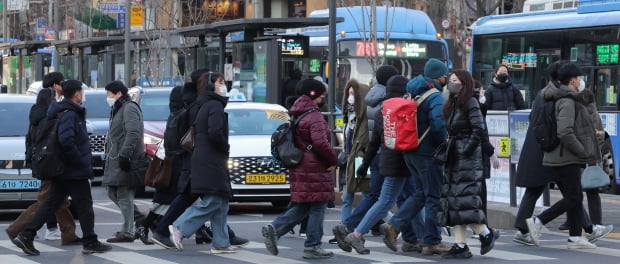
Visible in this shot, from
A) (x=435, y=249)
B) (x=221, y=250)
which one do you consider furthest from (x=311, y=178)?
(x=435, y=249)

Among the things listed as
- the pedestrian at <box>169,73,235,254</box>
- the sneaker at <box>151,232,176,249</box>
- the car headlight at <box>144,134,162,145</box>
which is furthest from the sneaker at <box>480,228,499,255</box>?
the car headlight at <box>144,134,162,145</box>

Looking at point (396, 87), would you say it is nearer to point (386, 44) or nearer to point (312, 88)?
point (312, 88)

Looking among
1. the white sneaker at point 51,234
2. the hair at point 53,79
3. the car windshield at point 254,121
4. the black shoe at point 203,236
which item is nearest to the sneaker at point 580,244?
the black shoe at point 203,236

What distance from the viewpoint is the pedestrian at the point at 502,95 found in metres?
20.3

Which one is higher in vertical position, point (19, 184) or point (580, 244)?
point (19, 184)

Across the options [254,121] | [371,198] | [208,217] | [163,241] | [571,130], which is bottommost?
[163,241]

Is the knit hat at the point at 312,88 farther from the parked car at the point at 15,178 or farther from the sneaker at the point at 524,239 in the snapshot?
the parked car at the point at 15,178

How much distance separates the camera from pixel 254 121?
1883 centimetres

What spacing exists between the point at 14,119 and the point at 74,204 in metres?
5.00

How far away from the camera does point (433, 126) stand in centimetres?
1238

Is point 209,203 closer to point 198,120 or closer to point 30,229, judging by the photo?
point 198,120

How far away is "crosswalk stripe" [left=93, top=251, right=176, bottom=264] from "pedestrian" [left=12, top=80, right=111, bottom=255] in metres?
0.14

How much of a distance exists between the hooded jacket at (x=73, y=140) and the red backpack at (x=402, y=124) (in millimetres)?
2861

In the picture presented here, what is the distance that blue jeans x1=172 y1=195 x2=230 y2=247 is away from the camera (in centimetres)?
1271
